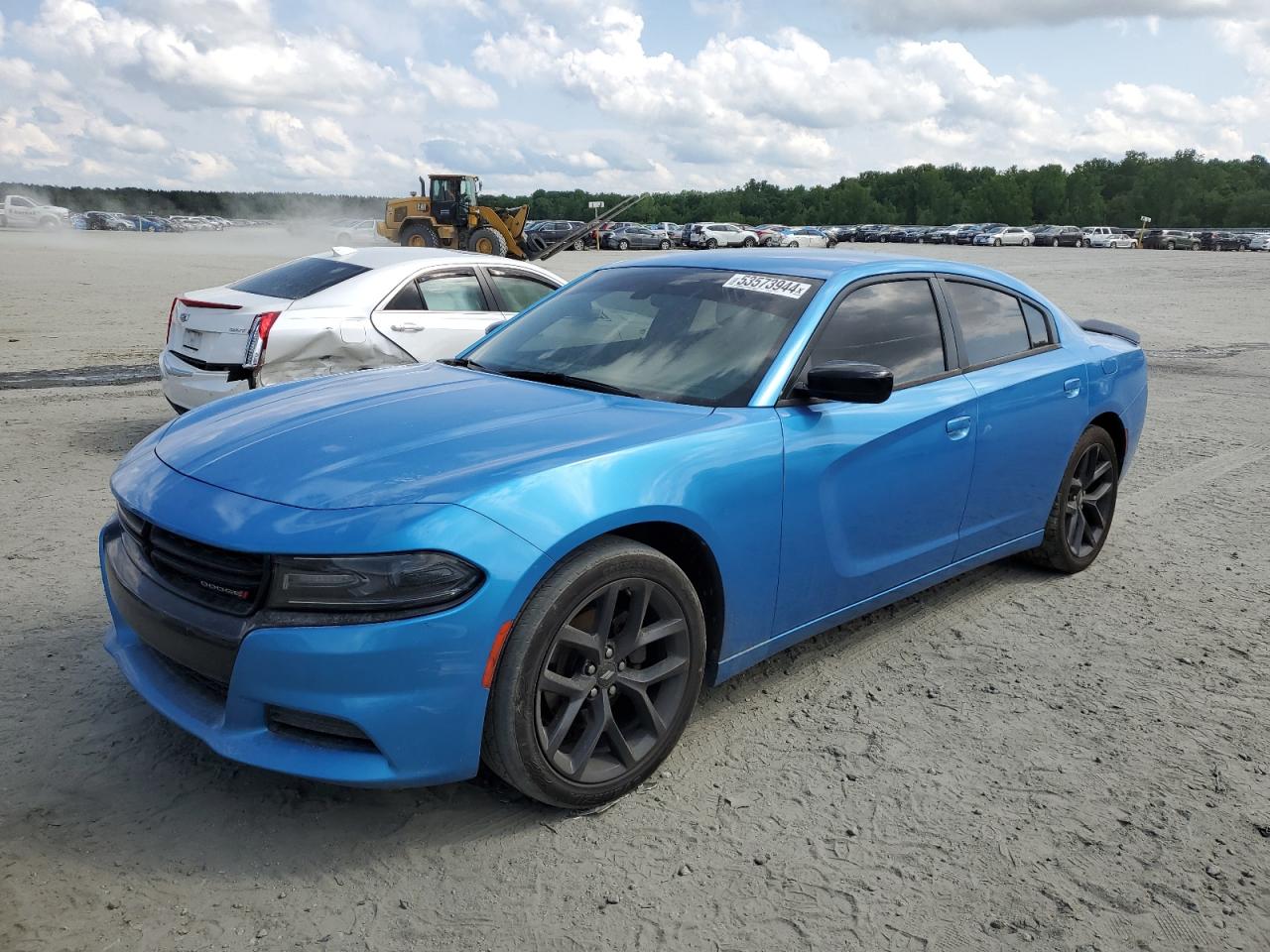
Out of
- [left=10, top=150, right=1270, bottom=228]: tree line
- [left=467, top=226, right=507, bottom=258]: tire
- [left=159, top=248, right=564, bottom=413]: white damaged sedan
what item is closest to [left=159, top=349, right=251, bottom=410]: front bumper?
[left=159, top=248, right=564, bottom=413]: white damaged sedan

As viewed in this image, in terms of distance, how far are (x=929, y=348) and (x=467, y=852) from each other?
2.62 m

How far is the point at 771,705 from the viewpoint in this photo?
3.73m

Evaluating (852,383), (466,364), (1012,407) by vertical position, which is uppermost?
(852,383)

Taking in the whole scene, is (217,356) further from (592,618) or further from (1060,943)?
(1060,943)

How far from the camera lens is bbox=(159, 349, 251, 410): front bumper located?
6839mm

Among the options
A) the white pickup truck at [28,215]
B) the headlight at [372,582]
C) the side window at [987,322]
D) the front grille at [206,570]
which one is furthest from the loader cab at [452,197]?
the white pickup truck at [28,215]

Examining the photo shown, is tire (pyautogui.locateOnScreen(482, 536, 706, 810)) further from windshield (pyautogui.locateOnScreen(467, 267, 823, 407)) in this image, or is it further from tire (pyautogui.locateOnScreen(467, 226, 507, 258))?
tire (pyautogui.locateOnScreen(467, 226, 507, 258))

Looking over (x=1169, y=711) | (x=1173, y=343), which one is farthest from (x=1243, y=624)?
(x=1173, y=343)

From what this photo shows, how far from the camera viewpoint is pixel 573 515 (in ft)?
9.19

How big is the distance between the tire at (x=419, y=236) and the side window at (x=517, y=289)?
24.6 metres

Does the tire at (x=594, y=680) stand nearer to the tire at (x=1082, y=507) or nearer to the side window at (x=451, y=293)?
the tire at (x=1082, y=507)

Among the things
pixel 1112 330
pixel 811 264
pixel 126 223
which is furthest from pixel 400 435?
pixel 126 223

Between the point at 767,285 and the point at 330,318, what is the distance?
3.93 m

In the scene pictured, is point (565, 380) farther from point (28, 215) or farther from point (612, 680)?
point (28, 215)
